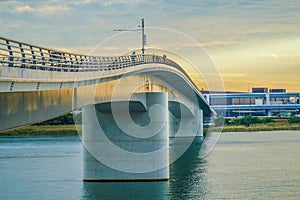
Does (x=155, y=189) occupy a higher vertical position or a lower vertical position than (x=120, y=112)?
lower

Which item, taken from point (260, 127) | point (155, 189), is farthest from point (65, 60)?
point (260, 127)

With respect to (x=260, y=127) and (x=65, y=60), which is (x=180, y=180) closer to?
(x=65, y=60)

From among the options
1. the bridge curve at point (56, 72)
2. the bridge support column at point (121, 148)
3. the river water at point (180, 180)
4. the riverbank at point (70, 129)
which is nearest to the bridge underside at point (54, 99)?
the bridge curve at point (56, 72)

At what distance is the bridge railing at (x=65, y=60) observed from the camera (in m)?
24.7

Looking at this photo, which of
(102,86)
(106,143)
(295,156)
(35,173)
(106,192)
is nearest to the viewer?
(102,86)

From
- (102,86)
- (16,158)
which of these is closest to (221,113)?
(16,158)

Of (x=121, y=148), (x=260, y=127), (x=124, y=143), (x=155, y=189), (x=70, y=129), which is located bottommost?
(x=155, y=189)

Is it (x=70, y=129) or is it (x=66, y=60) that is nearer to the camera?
(x=66, y=60)

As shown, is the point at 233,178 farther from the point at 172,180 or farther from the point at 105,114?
the point at 105,114

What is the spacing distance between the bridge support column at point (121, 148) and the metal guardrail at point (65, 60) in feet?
14.7

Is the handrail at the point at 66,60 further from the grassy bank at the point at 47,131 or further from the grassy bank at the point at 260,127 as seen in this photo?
→ the grassy bank at the point at 260,127

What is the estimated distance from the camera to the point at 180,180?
51.1 m

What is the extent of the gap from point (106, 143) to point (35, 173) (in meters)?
8.91

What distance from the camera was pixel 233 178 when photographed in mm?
51344
